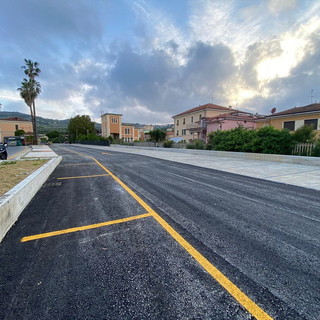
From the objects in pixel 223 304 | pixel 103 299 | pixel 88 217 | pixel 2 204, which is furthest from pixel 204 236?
pixel 2 204

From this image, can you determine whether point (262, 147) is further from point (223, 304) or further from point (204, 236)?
point (223, 304)

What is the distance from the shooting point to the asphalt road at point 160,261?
1.58 metres

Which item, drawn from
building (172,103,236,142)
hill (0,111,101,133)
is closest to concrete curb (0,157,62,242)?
building (172,103,236,142)

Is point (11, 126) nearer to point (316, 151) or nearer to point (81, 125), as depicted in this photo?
point (81, 125)

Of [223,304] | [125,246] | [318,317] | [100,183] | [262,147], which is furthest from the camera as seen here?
[262,147]

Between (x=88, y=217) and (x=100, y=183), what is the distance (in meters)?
2.79

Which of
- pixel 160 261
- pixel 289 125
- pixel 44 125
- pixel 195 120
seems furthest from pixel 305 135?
pixel 44 125

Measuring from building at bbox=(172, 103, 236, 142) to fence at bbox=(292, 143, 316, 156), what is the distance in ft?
73.1

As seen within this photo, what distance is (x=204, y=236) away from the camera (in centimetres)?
273

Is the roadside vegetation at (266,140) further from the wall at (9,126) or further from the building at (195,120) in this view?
the wall at (9,126)

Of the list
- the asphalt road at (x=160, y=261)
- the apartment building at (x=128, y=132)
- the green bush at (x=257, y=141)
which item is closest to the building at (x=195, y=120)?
the green bush at (x=257, y=141)

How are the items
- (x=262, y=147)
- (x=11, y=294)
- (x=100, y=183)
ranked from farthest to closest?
(x=262, y=147) < (x=100, y=183) < (x=11, y=294)

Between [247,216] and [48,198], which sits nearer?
[247,216]

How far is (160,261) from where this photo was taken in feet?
7.13
